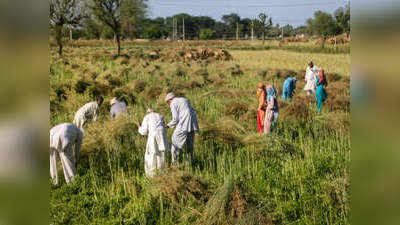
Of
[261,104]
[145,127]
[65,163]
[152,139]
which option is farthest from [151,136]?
[261,104]

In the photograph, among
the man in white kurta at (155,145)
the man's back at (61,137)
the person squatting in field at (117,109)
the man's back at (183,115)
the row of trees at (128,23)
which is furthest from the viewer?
the row of trees at (128,23)

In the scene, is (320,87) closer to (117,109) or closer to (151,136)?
(117,109)

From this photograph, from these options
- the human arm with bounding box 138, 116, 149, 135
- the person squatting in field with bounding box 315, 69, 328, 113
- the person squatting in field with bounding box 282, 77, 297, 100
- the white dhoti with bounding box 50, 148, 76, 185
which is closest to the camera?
the white dhoti with bounding box 50, 148, 76, 185

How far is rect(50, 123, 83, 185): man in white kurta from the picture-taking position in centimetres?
471

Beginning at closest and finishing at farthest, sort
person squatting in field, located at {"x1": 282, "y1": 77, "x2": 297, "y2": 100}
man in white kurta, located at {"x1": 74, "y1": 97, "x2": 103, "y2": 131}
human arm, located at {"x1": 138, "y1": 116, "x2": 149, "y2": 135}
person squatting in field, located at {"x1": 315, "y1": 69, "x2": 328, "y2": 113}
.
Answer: human arm, located at {"x1": 138, "y1": 116, "x2": 149, "y2": 135}
man in white kurta, located at {"x1": 74, "y1": 97, "x2": 103, "y2": 131}
person squatting in field, located at {"x1": 315, "y1": 69, "x2": 328, "y2": 113}
person squatting in field, located at {"x1": 282, "y1": 77, "x2": 297, "y2": 100}

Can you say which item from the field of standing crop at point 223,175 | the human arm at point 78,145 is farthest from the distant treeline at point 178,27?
the human arm at point 78,145

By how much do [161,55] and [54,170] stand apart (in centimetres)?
1646

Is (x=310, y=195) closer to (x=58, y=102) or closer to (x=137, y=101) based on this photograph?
(x=137, y=101)

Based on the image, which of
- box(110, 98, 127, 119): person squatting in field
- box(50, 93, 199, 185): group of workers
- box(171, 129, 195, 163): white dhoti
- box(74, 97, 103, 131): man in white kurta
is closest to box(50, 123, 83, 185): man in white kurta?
box(50, 93, 199, 185): group of workers

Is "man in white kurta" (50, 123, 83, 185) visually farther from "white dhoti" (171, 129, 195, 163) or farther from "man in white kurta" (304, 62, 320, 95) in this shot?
"man in white kurta" (304, 62, 320, 95)

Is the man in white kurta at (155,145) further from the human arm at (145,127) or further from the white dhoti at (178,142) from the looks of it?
the white dhoti at (178,142)

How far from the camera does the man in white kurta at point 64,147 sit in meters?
4.71
